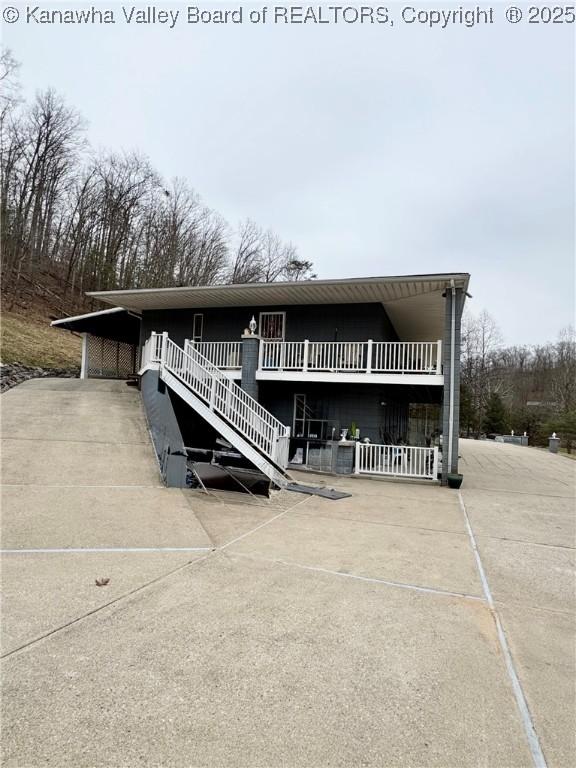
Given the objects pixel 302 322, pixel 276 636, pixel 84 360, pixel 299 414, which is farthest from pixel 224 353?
pixel 276 636

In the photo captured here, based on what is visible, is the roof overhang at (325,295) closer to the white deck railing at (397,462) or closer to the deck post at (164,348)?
the deck post at (164,348)

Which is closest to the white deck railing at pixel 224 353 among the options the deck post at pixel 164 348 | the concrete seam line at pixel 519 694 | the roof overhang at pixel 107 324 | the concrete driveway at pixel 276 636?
the deck post at pixel 164 348

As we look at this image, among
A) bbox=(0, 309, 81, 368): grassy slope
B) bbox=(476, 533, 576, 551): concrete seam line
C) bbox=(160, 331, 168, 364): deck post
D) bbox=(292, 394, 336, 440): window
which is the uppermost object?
bbox=(0, 309, 81, 368): grassy slope

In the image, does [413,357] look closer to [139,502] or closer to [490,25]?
[490,25]

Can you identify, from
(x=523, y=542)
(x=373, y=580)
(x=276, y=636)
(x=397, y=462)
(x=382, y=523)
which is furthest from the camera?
(x=397, y=462)

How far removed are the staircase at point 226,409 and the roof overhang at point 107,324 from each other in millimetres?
6250

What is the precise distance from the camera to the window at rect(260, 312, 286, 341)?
1380 centimetres

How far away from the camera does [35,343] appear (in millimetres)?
18438

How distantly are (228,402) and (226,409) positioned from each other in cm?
18

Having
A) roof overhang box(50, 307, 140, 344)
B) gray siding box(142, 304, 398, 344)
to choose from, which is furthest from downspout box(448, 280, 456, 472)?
roof overhang box(50, 307, 140, 344)

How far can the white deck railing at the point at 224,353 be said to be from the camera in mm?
13555

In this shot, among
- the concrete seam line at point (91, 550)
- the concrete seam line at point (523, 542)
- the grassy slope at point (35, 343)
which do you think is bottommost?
the concrete seam line at point (523, 542)

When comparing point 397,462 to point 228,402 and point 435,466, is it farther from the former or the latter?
point 228,402

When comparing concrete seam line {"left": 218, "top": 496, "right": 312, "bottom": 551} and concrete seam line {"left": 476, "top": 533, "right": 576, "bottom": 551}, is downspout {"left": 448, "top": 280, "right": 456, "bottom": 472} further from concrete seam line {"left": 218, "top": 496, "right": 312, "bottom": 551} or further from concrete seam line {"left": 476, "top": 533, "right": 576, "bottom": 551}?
concrete seam line {"left": 476, "top": 533, "right": 576, "bottom": 551}
